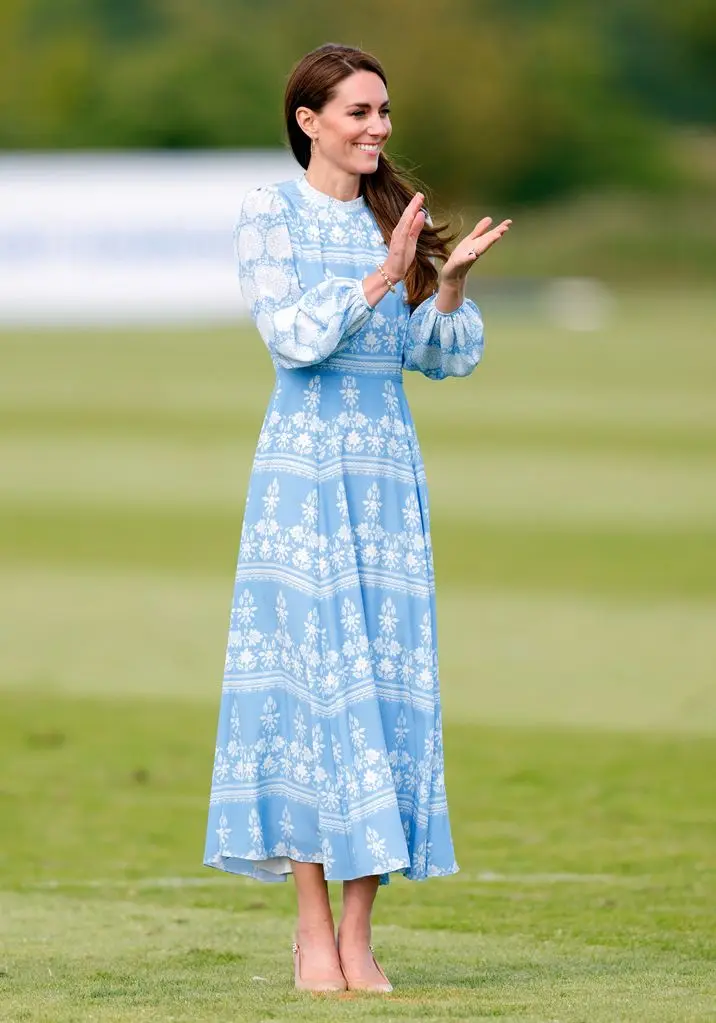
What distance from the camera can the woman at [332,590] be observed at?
498 cm

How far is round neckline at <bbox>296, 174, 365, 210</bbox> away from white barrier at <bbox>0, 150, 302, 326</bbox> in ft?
85.6

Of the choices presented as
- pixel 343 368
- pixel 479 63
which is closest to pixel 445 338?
pixel 343 368

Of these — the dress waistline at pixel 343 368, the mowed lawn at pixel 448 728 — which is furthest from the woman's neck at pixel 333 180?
the mowed lawn at pixel 448 728

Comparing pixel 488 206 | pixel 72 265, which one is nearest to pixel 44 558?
pixel 72 265

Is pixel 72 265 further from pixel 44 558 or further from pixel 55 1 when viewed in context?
pixel 55 1

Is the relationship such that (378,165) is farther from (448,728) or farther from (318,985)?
(448,728)

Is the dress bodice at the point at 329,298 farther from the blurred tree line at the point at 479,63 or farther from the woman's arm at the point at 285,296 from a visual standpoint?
the blurred tree line at the point at 479,63

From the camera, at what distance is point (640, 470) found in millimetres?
18266

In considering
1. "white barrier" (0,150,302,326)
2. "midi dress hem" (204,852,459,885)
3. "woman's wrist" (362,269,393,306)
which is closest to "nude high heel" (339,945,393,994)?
"midi dress hem" (204,852,459,885)

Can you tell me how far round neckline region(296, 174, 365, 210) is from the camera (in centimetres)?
517

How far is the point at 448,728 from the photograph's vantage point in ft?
30.8

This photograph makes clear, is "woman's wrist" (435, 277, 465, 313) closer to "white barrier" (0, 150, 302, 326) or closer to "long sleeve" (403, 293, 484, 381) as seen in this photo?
"long sleeve" (403, 293, 484, 381)

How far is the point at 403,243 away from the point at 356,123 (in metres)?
0.40

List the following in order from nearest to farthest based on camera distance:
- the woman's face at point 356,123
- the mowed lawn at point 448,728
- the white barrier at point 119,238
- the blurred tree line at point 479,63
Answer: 1. the woman's face at point 356,123
2. the mowed lawn at point 448,728
3. the white barrier at point 119,238
4. the blurred tree line at point 479,63
